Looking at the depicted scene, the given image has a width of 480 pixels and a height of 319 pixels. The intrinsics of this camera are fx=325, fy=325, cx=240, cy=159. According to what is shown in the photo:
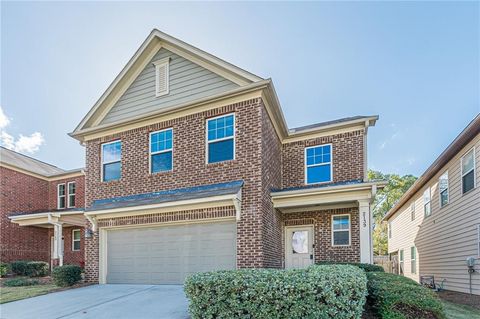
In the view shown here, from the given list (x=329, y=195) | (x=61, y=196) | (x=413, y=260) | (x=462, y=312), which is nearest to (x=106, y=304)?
(x=329, y=195)

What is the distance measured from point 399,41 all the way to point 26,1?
574 inches

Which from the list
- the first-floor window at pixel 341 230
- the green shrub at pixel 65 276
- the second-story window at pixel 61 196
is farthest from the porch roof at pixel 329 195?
the second-story window at pixel 61 196

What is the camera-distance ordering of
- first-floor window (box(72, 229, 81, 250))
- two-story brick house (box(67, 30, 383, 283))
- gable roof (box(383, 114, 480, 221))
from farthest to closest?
first-floor window (box(72, 229, 81, 250)) < two-story brick house (box(67, 30, 383, 283)) < gable roof (box(383, 114, 480, 221))

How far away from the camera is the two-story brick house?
948cm

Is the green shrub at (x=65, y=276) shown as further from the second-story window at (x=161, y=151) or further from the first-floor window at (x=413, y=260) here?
the first-floor window at (x=413, y=260)

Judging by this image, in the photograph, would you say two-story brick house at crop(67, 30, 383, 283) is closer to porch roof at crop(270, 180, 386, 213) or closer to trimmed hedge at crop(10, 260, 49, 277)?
porch roof at crop(270, 180, 386, 213)

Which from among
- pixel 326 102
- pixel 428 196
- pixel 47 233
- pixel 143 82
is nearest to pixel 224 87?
pixel 143 82

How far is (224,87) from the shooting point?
10.3 meters

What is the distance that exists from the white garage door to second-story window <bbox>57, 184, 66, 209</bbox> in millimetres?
9710

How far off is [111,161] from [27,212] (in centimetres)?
978

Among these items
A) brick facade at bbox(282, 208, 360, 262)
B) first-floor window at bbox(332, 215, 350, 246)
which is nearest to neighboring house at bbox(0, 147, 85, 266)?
brick facade at bbox(282, 208, 360, 262)

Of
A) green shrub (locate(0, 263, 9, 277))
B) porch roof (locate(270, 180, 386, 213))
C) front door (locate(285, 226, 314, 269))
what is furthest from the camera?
green shrub (locate(0, 263, 9, 277))

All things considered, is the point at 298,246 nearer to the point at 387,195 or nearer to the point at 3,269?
the point at 3,269

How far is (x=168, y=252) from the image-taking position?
10.2 metres
